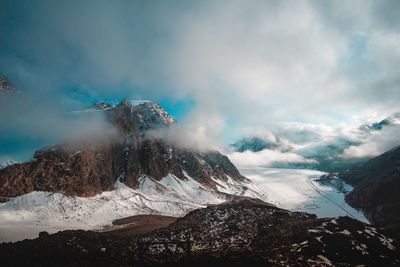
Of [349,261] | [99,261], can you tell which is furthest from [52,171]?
[349,261]

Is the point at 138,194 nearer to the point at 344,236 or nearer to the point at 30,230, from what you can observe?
the point at 30,230

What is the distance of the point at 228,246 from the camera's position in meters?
70.1

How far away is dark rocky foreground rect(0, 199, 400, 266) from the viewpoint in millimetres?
50375

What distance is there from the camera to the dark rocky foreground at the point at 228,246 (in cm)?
5038

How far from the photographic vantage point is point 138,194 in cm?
19250

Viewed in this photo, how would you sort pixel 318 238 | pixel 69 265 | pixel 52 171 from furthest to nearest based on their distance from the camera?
pixel 52 171, pixel 318 238, pixel 69 265

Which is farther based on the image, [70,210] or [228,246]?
[70,210]

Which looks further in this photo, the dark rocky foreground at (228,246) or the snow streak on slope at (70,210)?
the snow streak on slope at (70,210)

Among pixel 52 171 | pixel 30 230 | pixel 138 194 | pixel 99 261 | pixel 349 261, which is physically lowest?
pixel 349 261

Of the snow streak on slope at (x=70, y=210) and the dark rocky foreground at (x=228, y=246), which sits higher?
the snow streak on slope at (x=70, y=210)

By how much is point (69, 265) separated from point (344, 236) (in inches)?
1872

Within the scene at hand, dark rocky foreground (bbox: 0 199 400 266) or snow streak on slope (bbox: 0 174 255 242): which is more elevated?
snow streak on slope (bbox: 0 174 255 242)

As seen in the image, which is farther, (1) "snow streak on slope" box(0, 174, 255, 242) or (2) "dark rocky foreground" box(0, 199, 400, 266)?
(1) "snow streak on slope" box(0, 174, 255, 242)

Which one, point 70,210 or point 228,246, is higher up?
point 70,210
